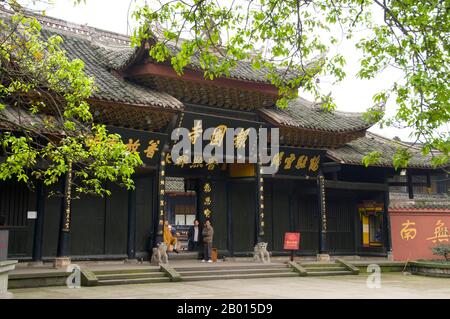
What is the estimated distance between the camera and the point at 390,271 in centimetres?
1591

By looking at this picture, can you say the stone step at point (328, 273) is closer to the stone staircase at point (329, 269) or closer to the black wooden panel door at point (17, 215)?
the stone staircase at point (329, 269)

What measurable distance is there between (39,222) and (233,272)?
191 inches

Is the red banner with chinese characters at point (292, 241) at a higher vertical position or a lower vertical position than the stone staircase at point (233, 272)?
higher

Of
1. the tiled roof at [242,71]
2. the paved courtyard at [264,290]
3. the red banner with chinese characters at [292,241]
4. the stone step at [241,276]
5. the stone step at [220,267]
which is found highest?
the tiled roof at [242,71]

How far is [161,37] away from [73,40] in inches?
121

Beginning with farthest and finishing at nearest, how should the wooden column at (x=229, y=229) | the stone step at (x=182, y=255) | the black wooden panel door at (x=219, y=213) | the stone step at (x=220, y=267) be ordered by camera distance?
1. the wooden column at (x=229, y=229)
2. the black wooden panel door at (x=219, y=213)
3. the stone step at (x=182, y=255)
4. the stone step at (x=220, y=267)

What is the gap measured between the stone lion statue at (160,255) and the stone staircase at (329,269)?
379 centimetres

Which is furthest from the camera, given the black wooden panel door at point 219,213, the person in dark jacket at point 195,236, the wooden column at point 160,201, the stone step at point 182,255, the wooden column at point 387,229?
the wooden column at point 387,229

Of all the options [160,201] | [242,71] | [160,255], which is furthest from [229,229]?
[242,71]

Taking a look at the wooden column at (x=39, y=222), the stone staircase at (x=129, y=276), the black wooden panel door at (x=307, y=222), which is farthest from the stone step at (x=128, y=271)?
the black wooden panel door at (x=307, y=222)

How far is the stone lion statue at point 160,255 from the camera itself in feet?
42.2

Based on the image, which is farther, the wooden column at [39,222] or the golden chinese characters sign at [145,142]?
the golden chinese characters sign at [145,142]

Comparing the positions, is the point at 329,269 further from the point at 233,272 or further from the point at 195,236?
the point at 195,236

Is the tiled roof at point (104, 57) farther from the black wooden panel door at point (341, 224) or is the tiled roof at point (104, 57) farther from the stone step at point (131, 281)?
the black wooden panel door at point (341, 224)
